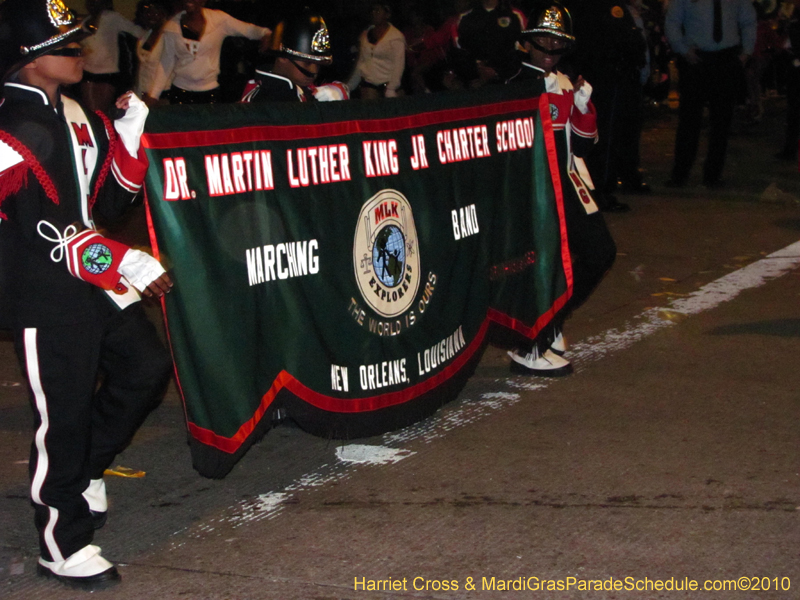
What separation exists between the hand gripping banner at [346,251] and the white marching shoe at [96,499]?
36 centimetres

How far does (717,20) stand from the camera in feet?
37.1

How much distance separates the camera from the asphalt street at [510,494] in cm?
365

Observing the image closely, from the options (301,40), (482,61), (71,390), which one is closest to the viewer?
(71,390)

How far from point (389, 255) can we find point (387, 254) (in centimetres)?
1

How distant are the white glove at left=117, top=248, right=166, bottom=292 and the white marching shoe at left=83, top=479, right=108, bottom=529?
0.91 metres

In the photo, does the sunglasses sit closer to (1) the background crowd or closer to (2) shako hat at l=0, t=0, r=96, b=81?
(2) shako hat at l=0, t=0, r=96, b=81

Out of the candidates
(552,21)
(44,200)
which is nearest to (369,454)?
(44,200)

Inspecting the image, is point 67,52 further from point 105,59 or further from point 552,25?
point 105,59

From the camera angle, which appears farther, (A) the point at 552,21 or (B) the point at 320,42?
(A) the point at 552,21

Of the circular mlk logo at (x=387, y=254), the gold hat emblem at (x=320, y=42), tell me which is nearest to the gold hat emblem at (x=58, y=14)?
the circular mlk logo at (x=387, y=254)

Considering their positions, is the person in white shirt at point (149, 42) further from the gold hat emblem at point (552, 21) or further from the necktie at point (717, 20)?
the necktie at point (717, 20)

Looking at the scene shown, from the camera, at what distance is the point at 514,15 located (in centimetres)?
1165

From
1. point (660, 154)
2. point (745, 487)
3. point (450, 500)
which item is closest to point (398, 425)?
point (450, 500)

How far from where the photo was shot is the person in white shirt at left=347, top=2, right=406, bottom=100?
13.5 metres
